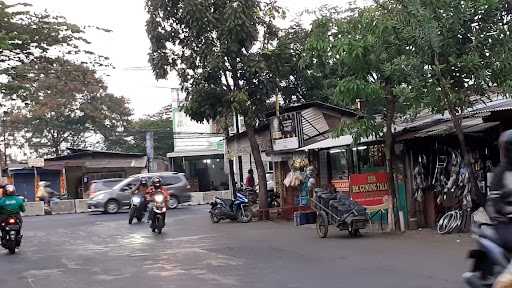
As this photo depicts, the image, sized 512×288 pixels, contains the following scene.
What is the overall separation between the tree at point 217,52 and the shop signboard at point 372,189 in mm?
5536

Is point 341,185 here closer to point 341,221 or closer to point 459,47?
point 341,221

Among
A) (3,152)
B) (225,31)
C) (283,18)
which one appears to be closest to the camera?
(225,31)

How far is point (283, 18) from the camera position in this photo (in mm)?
20031

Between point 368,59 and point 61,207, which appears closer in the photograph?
point 368,59

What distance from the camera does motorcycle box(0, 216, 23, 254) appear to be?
13641mm

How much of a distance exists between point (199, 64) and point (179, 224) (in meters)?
5.21

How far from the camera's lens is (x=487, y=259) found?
17.7 feet

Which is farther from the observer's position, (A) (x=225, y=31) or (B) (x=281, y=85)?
(B) (x=281, y=85)

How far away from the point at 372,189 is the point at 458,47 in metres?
4.36

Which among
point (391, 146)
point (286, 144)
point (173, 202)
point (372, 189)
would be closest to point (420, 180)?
point (372, 189)

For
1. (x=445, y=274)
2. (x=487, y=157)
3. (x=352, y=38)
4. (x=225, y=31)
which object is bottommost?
(x=445, y=274)

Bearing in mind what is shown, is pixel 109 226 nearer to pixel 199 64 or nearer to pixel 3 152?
pixel 199 64

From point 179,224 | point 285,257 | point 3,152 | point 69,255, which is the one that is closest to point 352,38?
point 285,257

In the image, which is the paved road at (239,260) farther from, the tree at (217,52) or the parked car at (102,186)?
the parked car at (102,186)
